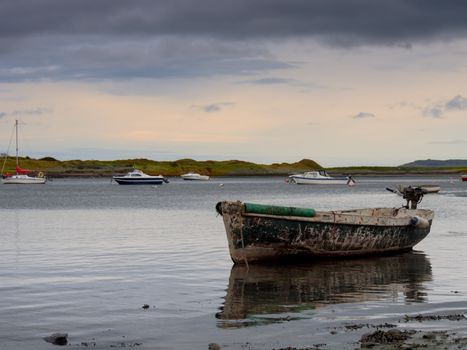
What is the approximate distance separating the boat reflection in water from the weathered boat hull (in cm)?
46

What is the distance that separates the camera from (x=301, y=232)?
79.7 ft

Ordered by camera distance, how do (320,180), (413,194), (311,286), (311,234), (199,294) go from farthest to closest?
1. (320,180)
2. (413,194)
3. (311,234)
4. (311,286)
5. (199,294)

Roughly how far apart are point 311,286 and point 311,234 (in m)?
4.40

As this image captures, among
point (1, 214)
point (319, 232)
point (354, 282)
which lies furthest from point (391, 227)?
point (1, 214)

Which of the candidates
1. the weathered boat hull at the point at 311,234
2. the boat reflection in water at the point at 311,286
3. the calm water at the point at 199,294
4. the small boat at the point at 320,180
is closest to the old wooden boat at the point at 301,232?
the weathered boat hull at the point at 311,234

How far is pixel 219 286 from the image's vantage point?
20234 millimetres

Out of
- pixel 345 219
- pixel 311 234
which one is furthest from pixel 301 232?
pixel 345 219

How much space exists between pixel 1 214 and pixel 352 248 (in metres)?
36.7

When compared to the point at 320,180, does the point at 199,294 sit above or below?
below

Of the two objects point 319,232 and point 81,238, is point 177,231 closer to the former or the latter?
point 81,238

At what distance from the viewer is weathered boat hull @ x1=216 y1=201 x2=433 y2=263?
23281mm

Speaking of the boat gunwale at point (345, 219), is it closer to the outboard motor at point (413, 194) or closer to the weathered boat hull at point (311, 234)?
the weathered boat hull at point (311, 234)

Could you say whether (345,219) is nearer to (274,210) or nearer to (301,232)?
(301,232)

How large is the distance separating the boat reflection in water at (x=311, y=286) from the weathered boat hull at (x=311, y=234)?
0.46 m
